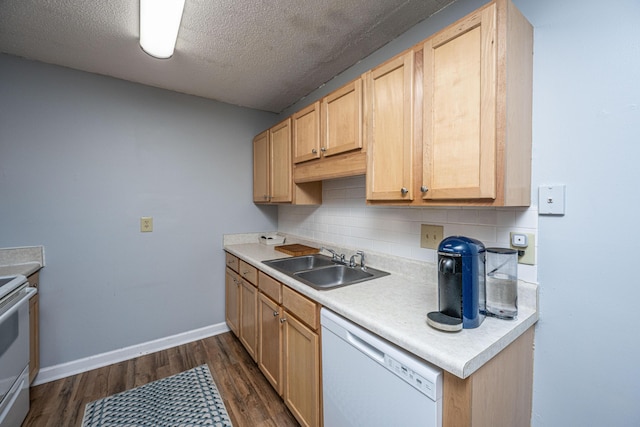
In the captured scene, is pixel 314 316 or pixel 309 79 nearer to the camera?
pixel 314 316

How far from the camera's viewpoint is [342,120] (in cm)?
162

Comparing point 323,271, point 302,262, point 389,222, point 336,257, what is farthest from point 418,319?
point 302,262

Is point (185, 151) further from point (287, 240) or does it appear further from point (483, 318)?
point (483, 318)

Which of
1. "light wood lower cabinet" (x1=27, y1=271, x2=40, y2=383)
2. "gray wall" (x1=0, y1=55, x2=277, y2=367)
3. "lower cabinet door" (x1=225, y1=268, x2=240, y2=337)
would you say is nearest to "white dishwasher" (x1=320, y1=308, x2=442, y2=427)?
"lower cabinet door" (x1=225, y1=268, x2=240, y2=337)

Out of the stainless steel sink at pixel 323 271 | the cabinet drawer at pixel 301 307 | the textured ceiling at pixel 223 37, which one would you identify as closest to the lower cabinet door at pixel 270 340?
the cabinet drawer at pixel 301 307

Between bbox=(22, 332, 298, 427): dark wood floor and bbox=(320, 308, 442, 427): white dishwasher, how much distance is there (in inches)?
25.3

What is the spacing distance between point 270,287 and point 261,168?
135 cm

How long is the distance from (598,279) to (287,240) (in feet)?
7.78

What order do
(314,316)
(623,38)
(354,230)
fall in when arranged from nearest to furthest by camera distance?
(623,38) → (314,316) → (354,230)

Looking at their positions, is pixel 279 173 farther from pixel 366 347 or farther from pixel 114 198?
pixel 366 347

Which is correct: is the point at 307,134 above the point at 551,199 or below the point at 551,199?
above

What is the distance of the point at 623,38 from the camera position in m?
0.90

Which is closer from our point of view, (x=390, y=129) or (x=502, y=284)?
(x=502, y=284)

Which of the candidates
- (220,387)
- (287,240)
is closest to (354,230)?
(287,240)
